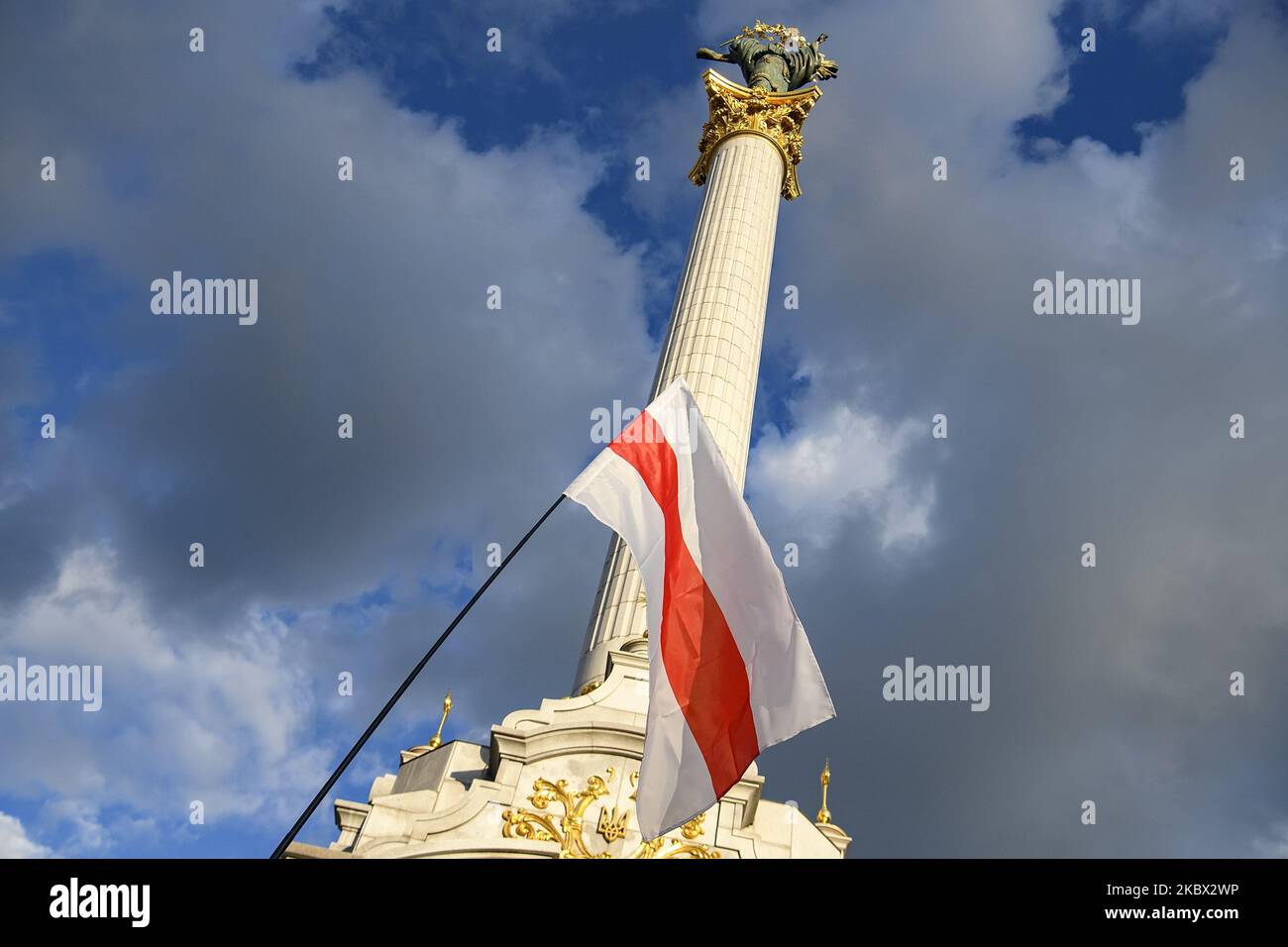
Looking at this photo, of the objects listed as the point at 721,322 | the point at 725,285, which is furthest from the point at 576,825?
the point at 725,285

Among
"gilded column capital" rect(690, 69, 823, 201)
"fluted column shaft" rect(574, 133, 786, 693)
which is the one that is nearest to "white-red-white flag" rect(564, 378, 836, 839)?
"fluted column shaft" rect(574, 133, 786, 693)

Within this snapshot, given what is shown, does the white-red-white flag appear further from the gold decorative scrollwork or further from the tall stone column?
the tall stone column

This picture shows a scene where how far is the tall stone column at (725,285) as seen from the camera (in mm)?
25234

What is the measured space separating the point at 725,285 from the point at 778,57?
16.6 metres

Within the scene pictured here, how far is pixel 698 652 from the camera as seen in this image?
1462 cm

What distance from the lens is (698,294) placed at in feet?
107

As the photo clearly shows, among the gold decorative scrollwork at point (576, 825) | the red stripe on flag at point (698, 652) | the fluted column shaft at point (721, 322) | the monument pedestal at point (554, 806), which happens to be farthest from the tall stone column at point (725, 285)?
the red stripe on flag at point (698, 652)

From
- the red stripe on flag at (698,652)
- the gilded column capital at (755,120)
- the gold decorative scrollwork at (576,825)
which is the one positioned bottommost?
the gold decorative scrollwork at (576,825)

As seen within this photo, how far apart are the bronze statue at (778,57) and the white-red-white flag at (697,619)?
102 ft

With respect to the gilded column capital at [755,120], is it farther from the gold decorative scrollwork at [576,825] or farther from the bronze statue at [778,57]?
the gold decorative scrollwork at [576,825]
